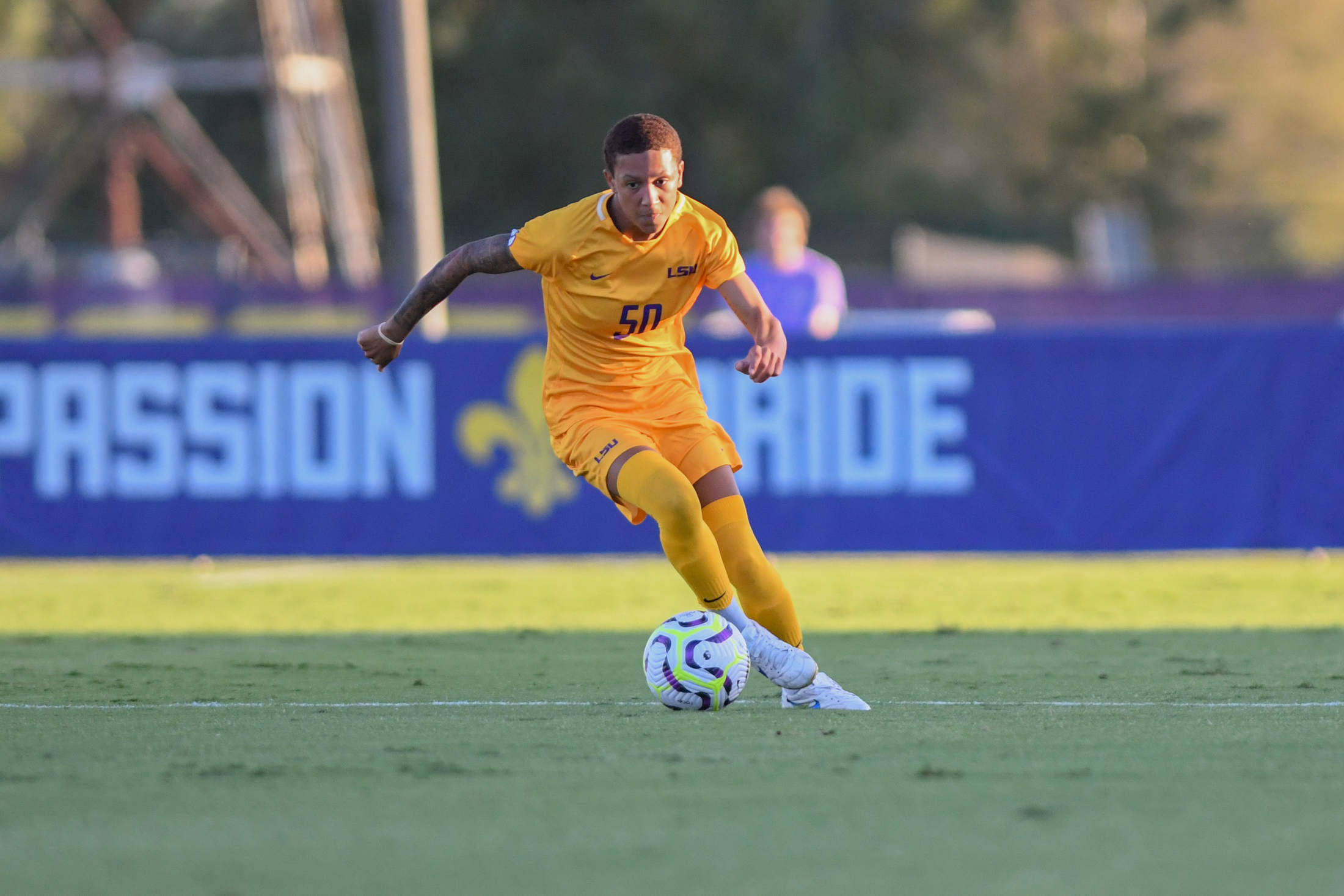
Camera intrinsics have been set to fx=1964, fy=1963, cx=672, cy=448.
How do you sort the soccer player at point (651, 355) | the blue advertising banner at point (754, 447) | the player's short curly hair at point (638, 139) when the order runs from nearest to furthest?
the player's short curly hair at point (638, 139) → the soccer player at point (651, 355) → the blue advertising banner at point (754, 447)

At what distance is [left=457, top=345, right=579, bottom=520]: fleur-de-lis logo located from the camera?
13398 mm

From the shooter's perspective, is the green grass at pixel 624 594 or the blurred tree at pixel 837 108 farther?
the blurred tree at pixel 837 108

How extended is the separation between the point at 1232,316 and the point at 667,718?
18938 millimetres

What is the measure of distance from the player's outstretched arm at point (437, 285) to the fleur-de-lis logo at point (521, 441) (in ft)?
20.1

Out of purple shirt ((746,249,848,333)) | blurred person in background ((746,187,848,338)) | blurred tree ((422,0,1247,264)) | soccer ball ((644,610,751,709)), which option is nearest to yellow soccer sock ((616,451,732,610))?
soccer ball ((644,610,751,709))

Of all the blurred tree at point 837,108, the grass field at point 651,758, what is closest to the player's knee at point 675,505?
the grass field at point 651,758

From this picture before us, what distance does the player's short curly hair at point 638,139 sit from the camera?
6512 millimetres

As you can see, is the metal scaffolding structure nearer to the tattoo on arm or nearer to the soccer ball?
the tattoo on arm

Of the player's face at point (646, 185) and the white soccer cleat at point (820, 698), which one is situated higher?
the player's face at point (646, 185)

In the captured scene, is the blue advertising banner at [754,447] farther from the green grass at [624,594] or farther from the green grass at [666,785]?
the green grass at [666,785]

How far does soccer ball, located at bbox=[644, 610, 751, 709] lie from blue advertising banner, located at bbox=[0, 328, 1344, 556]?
6.40 metres

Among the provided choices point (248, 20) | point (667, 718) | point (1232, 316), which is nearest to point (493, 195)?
point (248, 20)

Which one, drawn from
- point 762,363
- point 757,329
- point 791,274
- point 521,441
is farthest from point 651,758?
point 521,441

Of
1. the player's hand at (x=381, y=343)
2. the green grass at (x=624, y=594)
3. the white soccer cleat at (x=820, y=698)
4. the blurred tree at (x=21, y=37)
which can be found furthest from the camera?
the blurred tree at (x=21, y=37)
